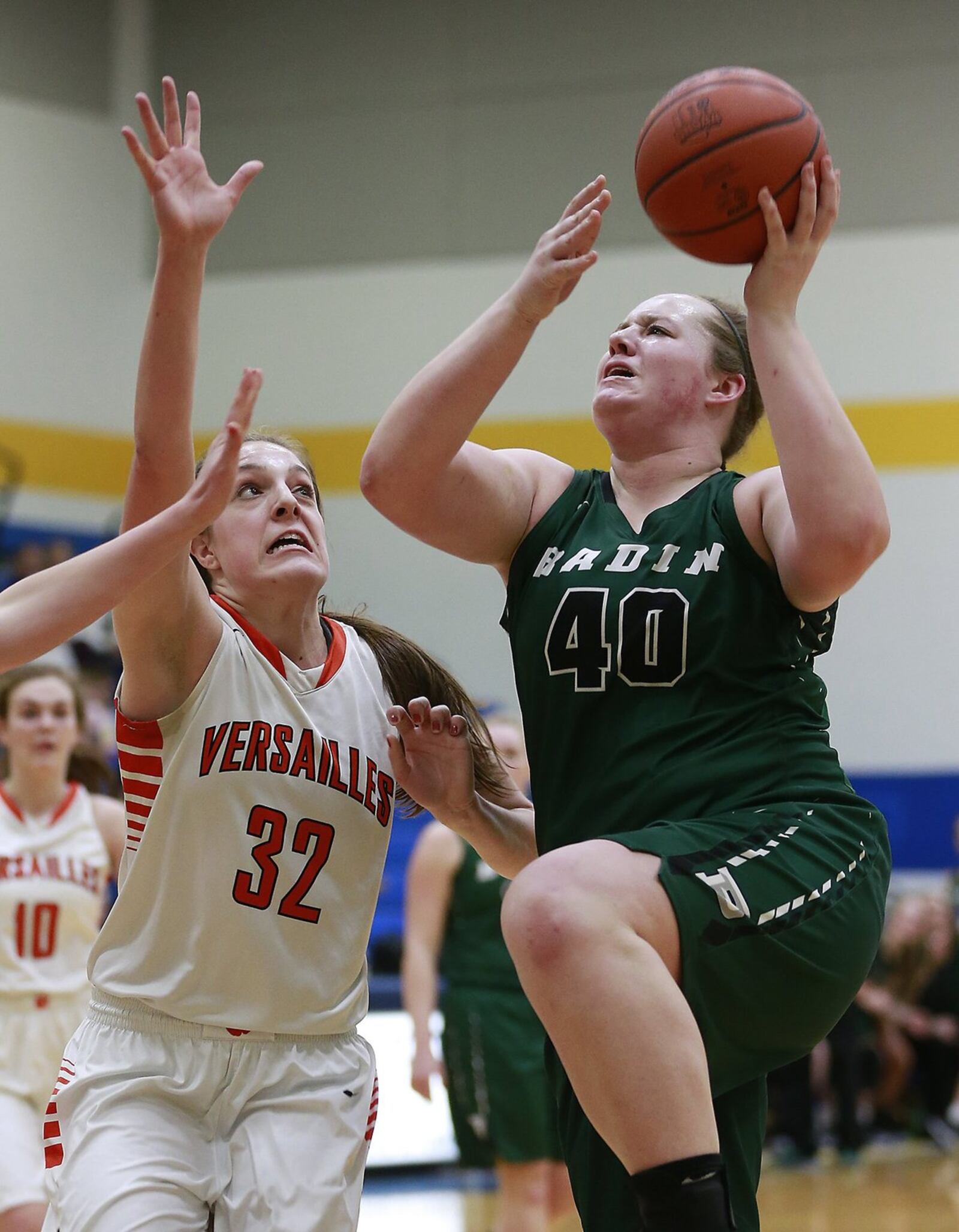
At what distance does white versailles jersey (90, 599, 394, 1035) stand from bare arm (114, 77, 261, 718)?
0.18 metres

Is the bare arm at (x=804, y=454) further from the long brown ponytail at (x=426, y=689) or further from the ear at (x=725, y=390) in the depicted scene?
the long brown ponytail at (x=426, y=689)

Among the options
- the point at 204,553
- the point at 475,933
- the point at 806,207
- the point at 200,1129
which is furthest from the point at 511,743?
the point at 806,207

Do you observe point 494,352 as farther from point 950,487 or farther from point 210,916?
point 950,487

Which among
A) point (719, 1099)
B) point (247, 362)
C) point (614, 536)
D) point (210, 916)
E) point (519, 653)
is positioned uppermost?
point (247, 362)

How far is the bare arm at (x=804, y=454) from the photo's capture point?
272 centimetres

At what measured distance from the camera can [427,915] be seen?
6.66 metres

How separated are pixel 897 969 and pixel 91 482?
755 cm

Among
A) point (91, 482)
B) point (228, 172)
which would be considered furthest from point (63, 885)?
point (228, 172)

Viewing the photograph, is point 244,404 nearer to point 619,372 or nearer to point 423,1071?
point 619,372

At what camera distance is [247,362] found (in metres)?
13.1

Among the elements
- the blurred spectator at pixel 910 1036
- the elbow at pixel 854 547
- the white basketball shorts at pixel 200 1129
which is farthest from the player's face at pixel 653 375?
the blurred spectator at pixel 910 1036

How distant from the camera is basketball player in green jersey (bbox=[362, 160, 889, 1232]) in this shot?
2.49 metres

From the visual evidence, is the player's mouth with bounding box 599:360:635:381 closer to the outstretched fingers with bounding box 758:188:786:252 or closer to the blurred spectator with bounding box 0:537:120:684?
the outstretched fingers with bounding box 758:188:786:252

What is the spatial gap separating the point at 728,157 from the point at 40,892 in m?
3.82
